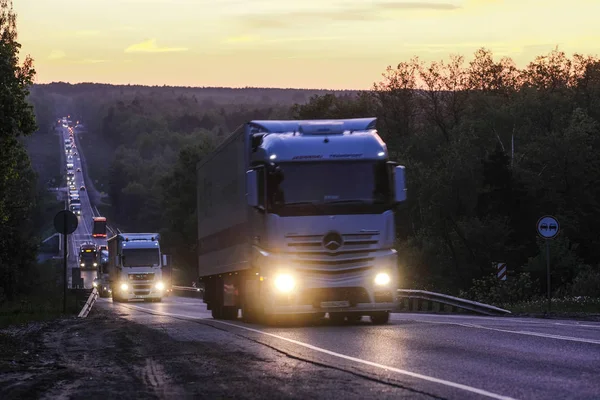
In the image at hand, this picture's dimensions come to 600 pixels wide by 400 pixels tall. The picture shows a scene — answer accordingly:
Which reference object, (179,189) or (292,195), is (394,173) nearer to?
(292,195)

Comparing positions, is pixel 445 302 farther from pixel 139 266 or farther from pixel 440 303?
pixel 139 266

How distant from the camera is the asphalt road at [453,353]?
1185 centimetres

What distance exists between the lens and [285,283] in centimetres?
2278

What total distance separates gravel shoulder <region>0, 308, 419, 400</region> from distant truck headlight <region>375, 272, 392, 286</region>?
323 centimetres

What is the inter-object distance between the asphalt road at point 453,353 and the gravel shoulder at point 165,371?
0.36 m

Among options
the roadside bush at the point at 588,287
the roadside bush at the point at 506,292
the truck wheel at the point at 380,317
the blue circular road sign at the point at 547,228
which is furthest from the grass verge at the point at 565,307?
the roadside bush at the point at 506,292

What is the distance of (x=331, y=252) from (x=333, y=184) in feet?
4.25

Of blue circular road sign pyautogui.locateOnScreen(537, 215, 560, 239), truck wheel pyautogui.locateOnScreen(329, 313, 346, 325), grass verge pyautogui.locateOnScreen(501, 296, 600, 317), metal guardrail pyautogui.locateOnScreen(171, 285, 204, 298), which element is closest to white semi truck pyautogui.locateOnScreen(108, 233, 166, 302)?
metal guardrail pyautogui.locateOnScreen(171, 285, 204, 298)

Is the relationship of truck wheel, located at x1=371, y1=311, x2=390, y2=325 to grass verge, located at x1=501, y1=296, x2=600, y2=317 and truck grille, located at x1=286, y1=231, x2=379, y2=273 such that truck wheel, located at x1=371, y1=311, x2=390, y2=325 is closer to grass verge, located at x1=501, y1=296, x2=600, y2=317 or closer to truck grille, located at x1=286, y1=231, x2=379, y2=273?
truck grille, located at x1=286, y1=231, x2=379, y2=273

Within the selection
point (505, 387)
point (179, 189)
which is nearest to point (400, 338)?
point (505, 387)

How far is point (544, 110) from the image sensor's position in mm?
93000

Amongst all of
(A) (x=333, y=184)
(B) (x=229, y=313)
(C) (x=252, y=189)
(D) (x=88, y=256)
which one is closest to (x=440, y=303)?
(B) (x=229, y=313)

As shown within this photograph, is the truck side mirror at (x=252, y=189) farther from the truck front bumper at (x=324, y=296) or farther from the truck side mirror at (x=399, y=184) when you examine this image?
the truck side mirror at (x=399, y=184)

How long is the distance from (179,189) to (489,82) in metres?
45.9
